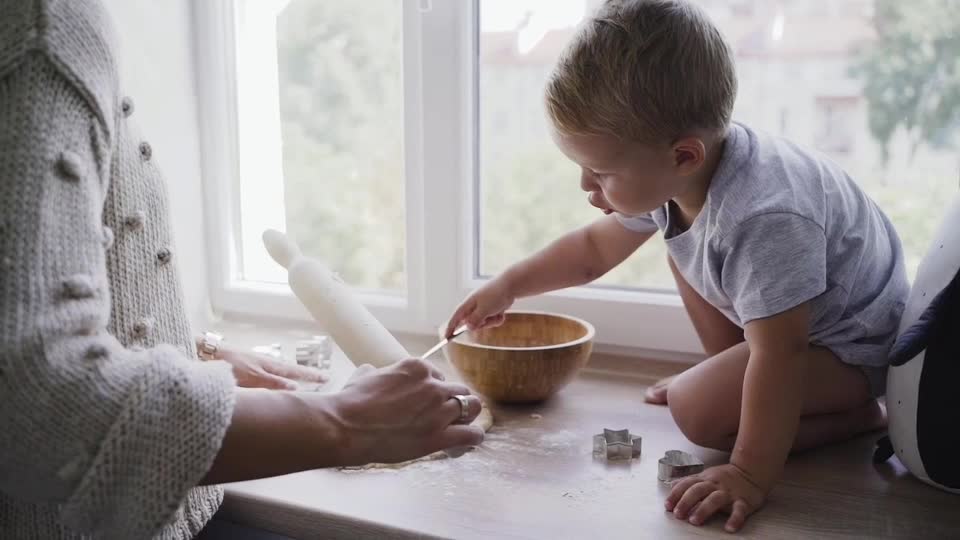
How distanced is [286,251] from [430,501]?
0.41m

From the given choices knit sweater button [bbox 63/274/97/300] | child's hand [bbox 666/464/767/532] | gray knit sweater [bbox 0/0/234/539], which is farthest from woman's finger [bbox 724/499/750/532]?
knit sweater button [bbox 63/274/97/300]

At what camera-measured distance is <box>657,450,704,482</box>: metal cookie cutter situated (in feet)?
2.85

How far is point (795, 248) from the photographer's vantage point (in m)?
0.84

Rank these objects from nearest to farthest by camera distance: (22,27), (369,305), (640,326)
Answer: (22,27)
(640,326)
(369,305)

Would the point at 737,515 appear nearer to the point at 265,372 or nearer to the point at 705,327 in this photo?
the point at 705,327

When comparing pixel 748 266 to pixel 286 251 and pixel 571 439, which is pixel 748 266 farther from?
pixel 286 251

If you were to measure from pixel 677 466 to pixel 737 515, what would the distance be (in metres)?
0.10

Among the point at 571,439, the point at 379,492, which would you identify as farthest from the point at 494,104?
the point at 379,492

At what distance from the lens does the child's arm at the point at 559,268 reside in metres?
1.13

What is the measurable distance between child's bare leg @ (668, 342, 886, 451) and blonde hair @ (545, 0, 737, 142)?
Result: 0.26m

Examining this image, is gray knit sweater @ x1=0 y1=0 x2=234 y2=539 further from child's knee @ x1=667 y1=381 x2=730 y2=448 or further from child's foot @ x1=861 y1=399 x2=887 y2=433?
child's foot @ x1=861 y1=399 x2=887 y2=433

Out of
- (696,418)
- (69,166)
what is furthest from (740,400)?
(69,166)

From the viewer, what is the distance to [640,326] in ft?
3.97

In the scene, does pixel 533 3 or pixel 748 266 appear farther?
pixel 533 3
